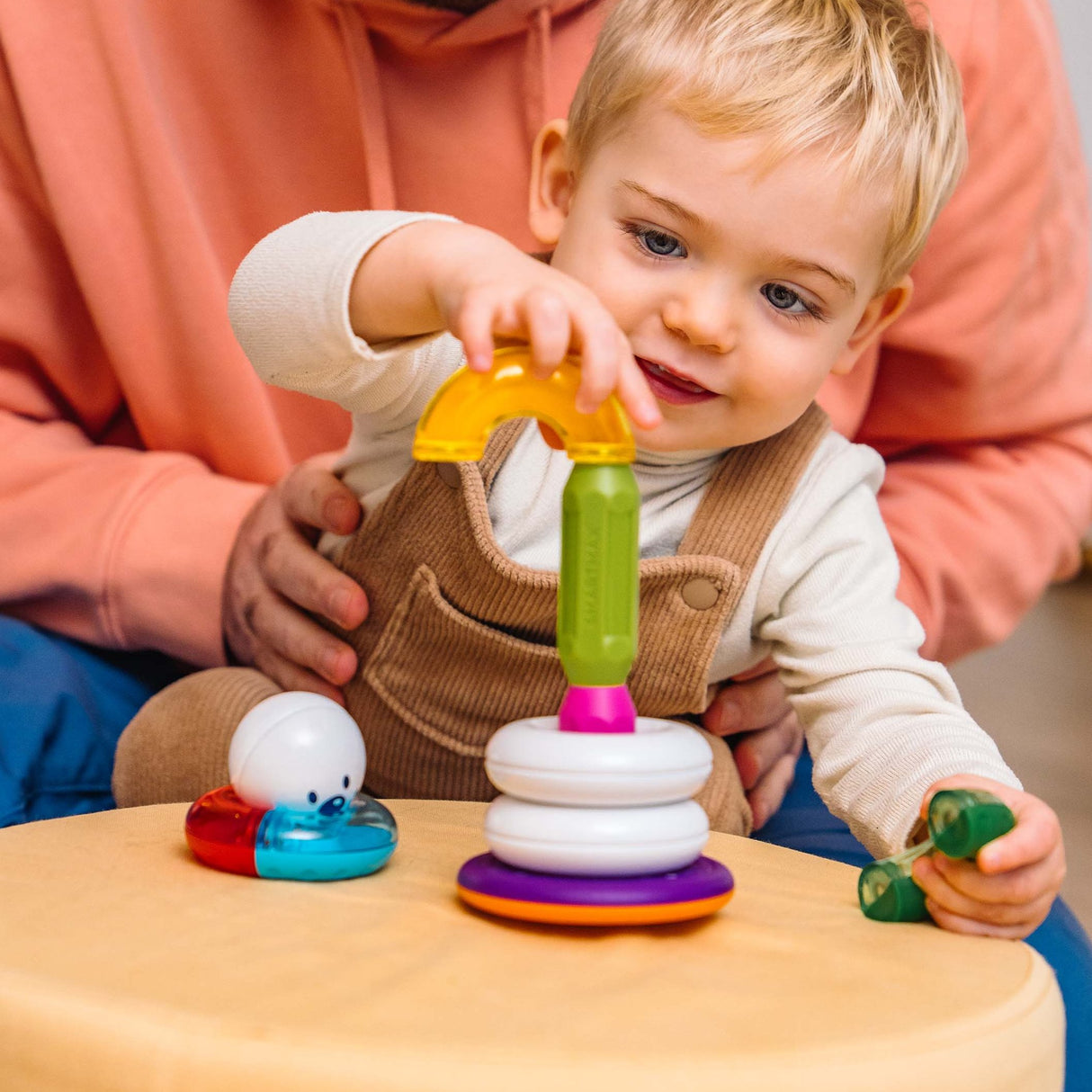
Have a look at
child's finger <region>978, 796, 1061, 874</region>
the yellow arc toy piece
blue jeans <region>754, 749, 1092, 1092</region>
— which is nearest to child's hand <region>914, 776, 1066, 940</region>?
child's finger <region>978, 796, 1061, 874</region>

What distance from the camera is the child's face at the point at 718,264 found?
0.79 meters

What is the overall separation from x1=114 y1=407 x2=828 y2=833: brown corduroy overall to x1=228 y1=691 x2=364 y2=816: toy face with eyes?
0.72 feet

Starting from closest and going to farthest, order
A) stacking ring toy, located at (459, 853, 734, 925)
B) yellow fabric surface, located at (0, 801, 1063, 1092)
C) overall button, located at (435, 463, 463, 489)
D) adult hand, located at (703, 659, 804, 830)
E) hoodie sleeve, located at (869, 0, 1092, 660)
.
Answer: yellow fabric surface, located at (0, 801, 1063, 1092) < stacking ring toy, located at (459, 853, 734, 925) < overall button, located at (435, 463, 463, 489) < adult hand, located at (703, 659, 804, 830) < hoodie sleeve, located at (869, 0, 1092, 660)

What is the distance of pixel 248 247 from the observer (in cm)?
123

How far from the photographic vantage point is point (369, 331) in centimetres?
73

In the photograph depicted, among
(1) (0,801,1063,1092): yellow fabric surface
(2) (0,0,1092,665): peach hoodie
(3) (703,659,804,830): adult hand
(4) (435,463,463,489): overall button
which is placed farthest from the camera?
(2) (0,0,1092,665): peach hoodie

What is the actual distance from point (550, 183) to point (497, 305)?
397 mm

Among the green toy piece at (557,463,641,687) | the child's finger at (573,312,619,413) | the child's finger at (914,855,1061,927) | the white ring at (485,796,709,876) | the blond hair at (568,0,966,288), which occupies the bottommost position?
the child's finger at (914,855,1061,927)

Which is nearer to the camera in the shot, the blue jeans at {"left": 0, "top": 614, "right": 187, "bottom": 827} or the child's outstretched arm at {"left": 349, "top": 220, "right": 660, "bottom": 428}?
the child's outstretched arm at {"left": 349, "top": 220, "right": 660, "bottom": 428}

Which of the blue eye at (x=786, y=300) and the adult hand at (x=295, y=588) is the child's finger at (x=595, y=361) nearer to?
the blue eye at (x=786, y=300)

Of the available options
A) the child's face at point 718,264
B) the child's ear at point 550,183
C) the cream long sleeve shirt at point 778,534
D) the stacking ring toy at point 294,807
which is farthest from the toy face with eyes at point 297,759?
the child's ear at point 550,183

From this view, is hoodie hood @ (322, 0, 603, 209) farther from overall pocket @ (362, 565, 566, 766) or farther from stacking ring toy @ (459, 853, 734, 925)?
stacking ring toy @ (459, 853, 734, 925)

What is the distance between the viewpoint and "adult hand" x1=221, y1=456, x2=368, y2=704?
0.94m

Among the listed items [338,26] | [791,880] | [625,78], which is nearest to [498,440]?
[625,78]
